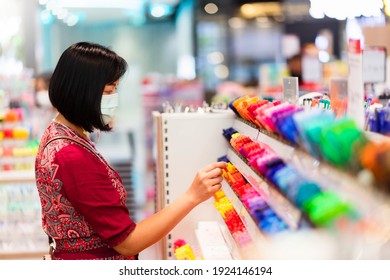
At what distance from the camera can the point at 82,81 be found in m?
2.26

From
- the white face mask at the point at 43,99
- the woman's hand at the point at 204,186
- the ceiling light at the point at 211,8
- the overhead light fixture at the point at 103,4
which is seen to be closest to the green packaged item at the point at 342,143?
the woman's hand at the point at 204,186

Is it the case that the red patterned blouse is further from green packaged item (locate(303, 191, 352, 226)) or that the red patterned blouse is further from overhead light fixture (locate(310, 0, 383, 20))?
overhead light fixture (locate(310, 0, 383, 20))

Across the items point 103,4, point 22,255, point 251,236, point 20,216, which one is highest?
point 103,4

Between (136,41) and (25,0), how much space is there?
432 inches

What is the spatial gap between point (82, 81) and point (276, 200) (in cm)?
85

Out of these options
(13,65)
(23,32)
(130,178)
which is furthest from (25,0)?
(130,178)

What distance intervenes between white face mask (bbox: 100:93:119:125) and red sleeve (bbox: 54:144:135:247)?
211mm

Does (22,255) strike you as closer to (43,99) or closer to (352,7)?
(43,99)

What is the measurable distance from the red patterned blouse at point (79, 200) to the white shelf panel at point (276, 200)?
1.47 feet

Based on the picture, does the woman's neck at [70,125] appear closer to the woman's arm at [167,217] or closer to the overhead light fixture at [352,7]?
the woman's arm at [167,217]

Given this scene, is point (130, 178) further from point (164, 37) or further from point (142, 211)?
point (164, 37)

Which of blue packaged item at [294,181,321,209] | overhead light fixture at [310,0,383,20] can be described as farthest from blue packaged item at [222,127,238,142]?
overhead light fixture at [310,0,383,20]

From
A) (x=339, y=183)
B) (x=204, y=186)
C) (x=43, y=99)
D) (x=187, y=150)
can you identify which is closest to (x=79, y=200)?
(x=204, y=186)

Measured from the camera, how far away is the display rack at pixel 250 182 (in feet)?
4.73
